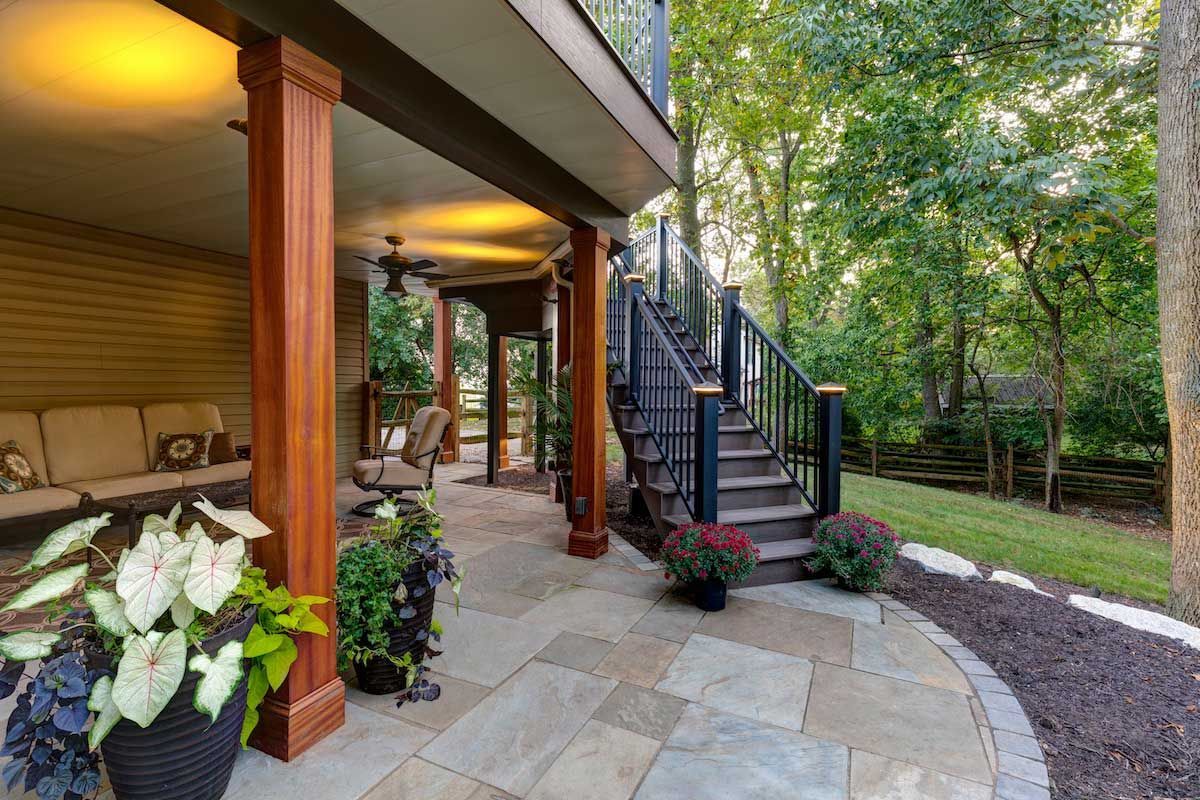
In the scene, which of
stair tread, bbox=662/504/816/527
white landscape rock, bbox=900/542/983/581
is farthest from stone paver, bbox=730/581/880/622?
white landscape rock, bbox=900/542/983/581

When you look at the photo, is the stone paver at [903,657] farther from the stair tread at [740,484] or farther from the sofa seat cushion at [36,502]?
the sofa seat cushion at [36,502]

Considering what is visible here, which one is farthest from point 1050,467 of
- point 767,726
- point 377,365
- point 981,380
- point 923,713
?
point 377,365

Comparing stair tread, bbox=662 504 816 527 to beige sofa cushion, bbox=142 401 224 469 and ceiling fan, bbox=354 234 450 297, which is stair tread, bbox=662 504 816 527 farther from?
beige sofa cushion, bbox=142 401 224 469

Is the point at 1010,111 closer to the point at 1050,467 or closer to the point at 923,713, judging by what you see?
the point at 1050,467

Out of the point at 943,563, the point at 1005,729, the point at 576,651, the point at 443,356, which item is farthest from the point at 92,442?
the point at 943,563

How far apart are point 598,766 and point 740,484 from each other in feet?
8.30

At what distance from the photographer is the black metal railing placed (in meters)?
3.39

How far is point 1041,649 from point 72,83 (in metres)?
5.32

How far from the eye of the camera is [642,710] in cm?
214

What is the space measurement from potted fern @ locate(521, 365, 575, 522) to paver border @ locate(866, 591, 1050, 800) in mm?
2912

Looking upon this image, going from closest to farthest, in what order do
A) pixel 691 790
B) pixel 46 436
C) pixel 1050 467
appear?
pixel 691 790
pixel 46 436
pixel 1050 467

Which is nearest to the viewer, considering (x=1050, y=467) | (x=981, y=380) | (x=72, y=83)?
(x=72, y=83)

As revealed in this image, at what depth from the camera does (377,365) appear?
12883 millimetres

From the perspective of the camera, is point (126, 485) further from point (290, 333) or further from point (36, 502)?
point (290, 333)
